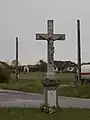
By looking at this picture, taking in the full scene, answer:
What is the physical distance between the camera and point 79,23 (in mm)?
35625

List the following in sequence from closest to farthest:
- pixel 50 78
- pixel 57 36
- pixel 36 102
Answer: pixel 50 78 → pixel 57 36 → pixel 36 102

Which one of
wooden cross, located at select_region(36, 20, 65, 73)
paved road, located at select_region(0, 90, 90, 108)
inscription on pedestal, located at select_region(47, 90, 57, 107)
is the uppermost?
wooden cross, located at select_region(36, 20, 65, 73)

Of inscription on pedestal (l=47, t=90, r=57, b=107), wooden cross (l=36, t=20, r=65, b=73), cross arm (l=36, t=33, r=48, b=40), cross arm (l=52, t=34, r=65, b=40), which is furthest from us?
cross arm (l=52, t=34, r=65, b=40)

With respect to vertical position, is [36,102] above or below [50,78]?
below

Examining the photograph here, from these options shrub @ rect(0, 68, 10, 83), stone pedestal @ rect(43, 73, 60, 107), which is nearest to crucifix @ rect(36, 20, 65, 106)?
stone pedestal @ rect(43, 73, 60, 107)

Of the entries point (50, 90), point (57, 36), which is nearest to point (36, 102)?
point (50, 90)

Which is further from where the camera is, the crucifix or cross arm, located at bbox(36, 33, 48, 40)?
cross arm, located at bbox(36, 33, 48, 40)

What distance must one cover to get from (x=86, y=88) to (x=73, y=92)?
176 cm

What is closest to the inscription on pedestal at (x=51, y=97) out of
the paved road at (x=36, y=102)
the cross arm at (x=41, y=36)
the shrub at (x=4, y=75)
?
the cross arm at (x=41, y=36)

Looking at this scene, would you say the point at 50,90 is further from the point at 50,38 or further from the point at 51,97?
the point at 50,38

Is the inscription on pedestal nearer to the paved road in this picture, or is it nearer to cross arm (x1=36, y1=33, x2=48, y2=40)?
cross arm (x1=36, y1=33, x2=48, y2=40)

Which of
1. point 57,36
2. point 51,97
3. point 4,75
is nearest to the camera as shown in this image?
point 51,97

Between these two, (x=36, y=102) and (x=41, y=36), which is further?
(x=36, y=102)

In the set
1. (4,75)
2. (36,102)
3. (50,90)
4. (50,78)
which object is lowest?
(36,102)
